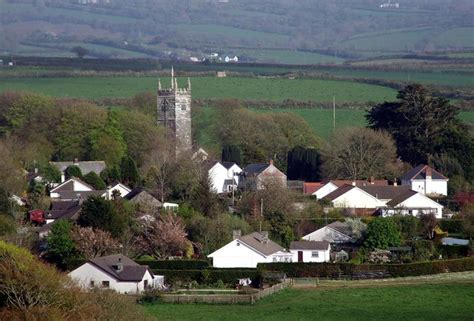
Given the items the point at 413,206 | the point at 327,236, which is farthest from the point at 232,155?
the point at 327,236

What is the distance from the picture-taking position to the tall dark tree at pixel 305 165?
80125 millimetres

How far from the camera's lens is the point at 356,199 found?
70.2 m

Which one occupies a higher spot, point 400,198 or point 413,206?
point 400,198

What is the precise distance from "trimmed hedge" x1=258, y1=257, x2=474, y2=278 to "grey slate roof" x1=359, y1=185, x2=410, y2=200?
15702 mm

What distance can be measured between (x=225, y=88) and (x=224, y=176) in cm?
4970

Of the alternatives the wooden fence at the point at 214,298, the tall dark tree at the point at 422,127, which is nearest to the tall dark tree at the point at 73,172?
the tall dark tree at the point at 422,127

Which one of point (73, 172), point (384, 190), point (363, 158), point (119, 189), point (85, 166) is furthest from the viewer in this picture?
point (85, 166)

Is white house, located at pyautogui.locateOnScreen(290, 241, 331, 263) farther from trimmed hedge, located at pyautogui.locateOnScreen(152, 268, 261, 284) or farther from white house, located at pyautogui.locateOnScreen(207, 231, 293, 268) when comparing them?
trimmed hedge, located at pyautogui.locateOnScreen(152, 268, 261, 284)

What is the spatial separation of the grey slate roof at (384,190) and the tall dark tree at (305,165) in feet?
25.6

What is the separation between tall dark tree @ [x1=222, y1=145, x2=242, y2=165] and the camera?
8262cm

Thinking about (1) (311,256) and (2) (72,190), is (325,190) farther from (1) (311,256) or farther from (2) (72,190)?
(1) (311,256)

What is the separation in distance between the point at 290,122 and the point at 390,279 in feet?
118

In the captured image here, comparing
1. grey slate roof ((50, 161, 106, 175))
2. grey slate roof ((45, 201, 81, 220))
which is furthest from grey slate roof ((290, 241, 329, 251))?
grey slate roof ((50, 161, 106, 175))

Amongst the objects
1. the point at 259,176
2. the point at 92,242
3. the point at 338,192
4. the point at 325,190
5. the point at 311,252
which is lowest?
the point at 311,252
